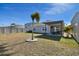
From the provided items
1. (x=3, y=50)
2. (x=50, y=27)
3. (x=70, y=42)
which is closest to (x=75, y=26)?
(x=70, y=42)

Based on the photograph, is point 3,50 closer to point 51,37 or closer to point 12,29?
point 12,29

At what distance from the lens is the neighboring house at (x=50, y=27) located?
448 centimetres

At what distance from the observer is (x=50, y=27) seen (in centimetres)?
453

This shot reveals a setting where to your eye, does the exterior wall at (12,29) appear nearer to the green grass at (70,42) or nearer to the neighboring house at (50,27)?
the neighboring house at (50,27)

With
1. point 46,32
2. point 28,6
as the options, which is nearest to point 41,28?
point 46,32

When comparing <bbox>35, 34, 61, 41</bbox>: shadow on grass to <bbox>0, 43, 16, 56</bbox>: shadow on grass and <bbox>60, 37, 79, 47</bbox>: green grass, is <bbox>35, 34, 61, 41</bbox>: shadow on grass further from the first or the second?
<bbox>0, 43, 16, 56</bbox>: shadow on grass

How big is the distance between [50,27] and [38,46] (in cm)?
38

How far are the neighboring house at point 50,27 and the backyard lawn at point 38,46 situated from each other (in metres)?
0.08

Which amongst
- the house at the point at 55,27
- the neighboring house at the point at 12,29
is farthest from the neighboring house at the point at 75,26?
the neighboring house at the point at 12,29

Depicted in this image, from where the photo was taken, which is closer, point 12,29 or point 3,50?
point 3,50

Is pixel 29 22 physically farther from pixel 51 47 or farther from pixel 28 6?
pixel 51 47

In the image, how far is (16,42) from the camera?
4543mm

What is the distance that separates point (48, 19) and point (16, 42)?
2.18 feet

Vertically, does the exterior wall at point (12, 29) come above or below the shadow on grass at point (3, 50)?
above
